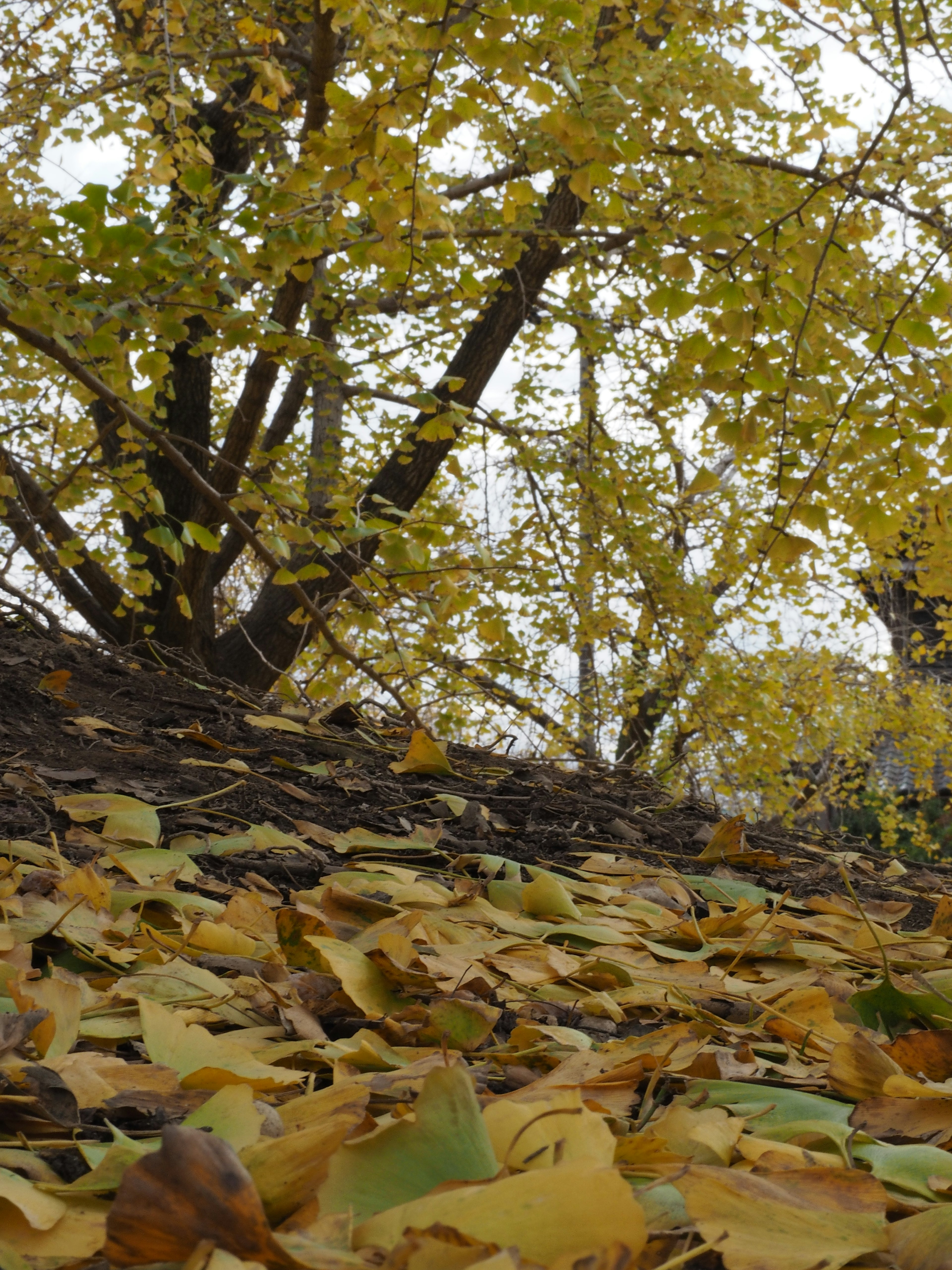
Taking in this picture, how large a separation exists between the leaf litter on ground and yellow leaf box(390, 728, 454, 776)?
23 centimetres

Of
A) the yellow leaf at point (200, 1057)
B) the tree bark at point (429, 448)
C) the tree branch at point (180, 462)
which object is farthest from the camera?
the tree bark at point (429, 448)

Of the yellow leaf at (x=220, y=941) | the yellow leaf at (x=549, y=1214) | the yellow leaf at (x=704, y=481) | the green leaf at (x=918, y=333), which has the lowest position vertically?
the yellow leaf at (x=220, y=941)

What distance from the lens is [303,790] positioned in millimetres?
1859

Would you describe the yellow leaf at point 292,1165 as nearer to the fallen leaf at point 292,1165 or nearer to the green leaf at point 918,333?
the fallen leaf at point 292,1165

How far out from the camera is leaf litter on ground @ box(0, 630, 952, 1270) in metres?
0.47

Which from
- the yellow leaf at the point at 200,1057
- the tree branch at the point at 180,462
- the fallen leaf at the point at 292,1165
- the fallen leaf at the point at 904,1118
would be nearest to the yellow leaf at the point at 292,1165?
the fallen leaf at the point at 292,1165

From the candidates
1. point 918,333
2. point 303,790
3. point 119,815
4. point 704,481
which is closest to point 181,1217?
point 119,815

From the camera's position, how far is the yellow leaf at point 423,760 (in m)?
1.97

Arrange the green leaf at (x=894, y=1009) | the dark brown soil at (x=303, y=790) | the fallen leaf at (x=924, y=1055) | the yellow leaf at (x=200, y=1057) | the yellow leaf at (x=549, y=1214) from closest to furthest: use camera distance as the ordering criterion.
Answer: the yellow leaf at (x=549, y=1214)
the yellow leaf at (x=200, y=1057)
the fallen leaf at (x=924, y=1055)
the green leaf at (x=894, y=1009)
the dark brown soil at (x=303, y=790)

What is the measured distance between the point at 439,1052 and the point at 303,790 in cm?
110

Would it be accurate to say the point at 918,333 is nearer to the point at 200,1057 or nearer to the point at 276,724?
the point at 276,724

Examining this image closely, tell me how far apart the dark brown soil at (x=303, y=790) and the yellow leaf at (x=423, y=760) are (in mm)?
27

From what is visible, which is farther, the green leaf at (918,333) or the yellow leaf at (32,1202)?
the green leaf at (918,333)

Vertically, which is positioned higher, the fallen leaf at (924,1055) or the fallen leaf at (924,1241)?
the fallen leaf at (924,1055)
